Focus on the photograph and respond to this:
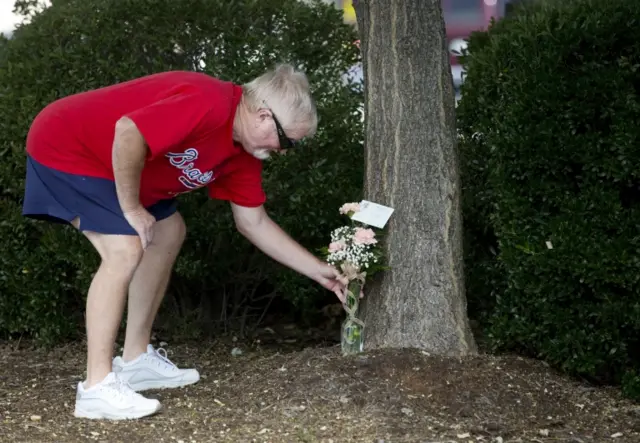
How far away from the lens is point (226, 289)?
18.5ft

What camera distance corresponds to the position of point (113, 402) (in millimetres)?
3891

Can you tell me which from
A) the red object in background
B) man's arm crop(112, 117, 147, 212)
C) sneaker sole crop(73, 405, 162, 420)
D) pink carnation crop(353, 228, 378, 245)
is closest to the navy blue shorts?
man's arm crop(112, 117, 147, 212)

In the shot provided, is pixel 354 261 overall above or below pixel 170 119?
below

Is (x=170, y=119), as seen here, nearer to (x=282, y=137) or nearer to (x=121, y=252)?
(x=282, y=137)

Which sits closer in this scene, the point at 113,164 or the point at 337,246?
the point at 113,164

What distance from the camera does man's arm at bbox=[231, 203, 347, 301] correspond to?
4246 mm

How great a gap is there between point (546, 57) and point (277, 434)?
6.42 feet

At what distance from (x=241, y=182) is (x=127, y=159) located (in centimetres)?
70

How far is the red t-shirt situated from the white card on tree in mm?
646

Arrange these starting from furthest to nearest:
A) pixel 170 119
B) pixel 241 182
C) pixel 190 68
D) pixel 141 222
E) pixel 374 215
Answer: pixel 190 68 → pixel 374 215 → pixel 241 182 → pixel 141 222 → pixel 170 119

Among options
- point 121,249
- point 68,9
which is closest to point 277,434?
point 121,249

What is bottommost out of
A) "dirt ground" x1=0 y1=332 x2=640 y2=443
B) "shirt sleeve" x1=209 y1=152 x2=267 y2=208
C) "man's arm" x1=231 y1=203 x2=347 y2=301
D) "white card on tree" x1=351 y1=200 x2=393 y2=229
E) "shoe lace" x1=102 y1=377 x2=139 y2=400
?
"dirt ground" x1=0 y1=332 x2=640 y2=443

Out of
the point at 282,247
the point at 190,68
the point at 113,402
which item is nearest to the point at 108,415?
the point at 113,402

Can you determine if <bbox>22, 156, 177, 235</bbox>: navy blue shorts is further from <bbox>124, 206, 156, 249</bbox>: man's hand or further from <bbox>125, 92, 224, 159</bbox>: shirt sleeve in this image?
<bbox>125, 92, 224, 159</bbox>: shirt sleeve
